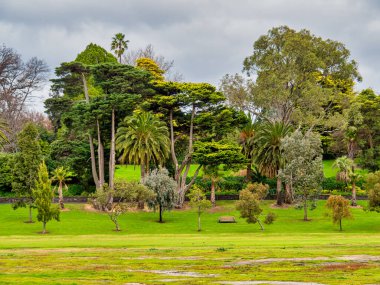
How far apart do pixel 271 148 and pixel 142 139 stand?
20325 mm

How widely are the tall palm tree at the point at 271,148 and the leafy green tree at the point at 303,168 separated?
7.15 metres

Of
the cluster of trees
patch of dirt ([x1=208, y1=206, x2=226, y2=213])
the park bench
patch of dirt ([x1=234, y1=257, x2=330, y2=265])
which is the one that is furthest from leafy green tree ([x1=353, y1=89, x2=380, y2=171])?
patch of dirt ([x1=234, y1=257, x2=330, y2=265])

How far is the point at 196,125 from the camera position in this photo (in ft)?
318

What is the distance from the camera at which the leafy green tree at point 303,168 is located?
81.5m

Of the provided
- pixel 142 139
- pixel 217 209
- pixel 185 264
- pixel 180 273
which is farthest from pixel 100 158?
pixel 180 273

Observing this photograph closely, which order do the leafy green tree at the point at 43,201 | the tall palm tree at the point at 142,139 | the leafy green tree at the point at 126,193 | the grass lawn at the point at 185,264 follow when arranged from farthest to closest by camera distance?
1. the tall palm tree at the point at 142,139
2. the leafy green tree at the point at 126,193
3. the leafy green tree at the point at 43,201
4. the grass lawn at the point at 185,264

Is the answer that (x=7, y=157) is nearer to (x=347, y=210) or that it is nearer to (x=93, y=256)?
(x=347, y=210)

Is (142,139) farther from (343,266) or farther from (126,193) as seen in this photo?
(343,266)

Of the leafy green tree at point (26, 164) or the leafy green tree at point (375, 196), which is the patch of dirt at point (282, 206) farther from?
the leafy green tree at point (26, 164)

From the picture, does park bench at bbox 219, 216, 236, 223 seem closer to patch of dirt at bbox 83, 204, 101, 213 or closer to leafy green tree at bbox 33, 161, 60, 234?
patch of dirt at bbox 83, 204, 101, 213

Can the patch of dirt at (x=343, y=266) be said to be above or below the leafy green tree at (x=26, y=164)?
below

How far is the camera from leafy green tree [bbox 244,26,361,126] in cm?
9962

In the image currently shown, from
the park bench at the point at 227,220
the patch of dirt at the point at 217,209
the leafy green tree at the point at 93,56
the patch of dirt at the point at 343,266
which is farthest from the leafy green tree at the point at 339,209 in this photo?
the leafy green tree at the point at 93,56

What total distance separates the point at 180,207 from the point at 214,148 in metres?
10.3
